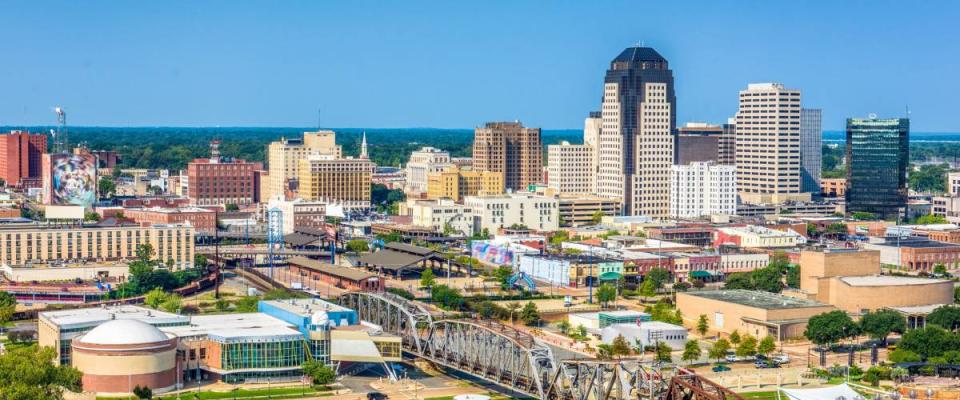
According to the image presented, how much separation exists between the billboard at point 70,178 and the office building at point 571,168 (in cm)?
4658

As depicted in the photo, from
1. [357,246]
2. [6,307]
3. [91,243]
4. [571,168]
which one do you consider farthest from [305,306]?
[571,168]

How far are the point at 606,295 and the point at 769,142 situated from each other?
64832 mm

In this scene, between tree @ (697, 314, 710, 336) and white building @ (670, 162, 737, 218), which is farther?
white building @ (670, 162, 737, 218)

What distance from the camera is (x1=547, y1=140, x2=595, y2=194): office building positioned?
164175mm

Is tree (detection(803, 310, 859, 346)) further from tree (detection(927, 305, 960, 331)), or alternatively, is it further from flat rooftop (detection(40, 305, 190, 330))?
flat rooftop (detection(40, 305, 190, 330))

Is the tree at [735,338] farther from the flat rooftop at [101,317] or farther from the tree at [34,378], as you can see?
the tree at [34,378]

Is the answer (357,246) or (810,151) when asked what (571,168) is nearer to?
(810,151)

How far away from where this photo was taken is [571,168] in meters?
165

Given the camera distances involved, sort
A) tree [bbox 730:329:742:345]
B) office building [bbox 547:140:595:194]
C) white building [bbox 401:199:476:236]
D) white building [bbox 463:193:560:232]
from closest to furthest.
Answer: tree [bbox 730:329:742:345], white building [bbox 401:199:476:236], white building [bbox 463:193:560:232], office building [bbox 547:140:595:194]

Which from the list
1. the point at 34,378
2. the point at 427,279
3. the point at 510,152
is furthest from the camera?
the point at 510,152

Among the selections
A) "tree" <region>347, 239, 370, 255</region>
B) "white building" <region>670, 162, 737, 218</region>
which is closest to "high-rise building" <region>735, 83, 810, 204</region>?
"white building" <region>670, 162, 737, 218</region>

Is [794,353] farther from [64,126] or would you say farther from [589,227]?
[64,126]

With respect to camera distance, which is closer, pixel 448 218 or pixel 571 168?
pixel 448 218

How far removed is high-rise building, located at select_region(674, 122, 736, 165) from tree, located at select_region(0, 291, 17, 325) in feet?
301
